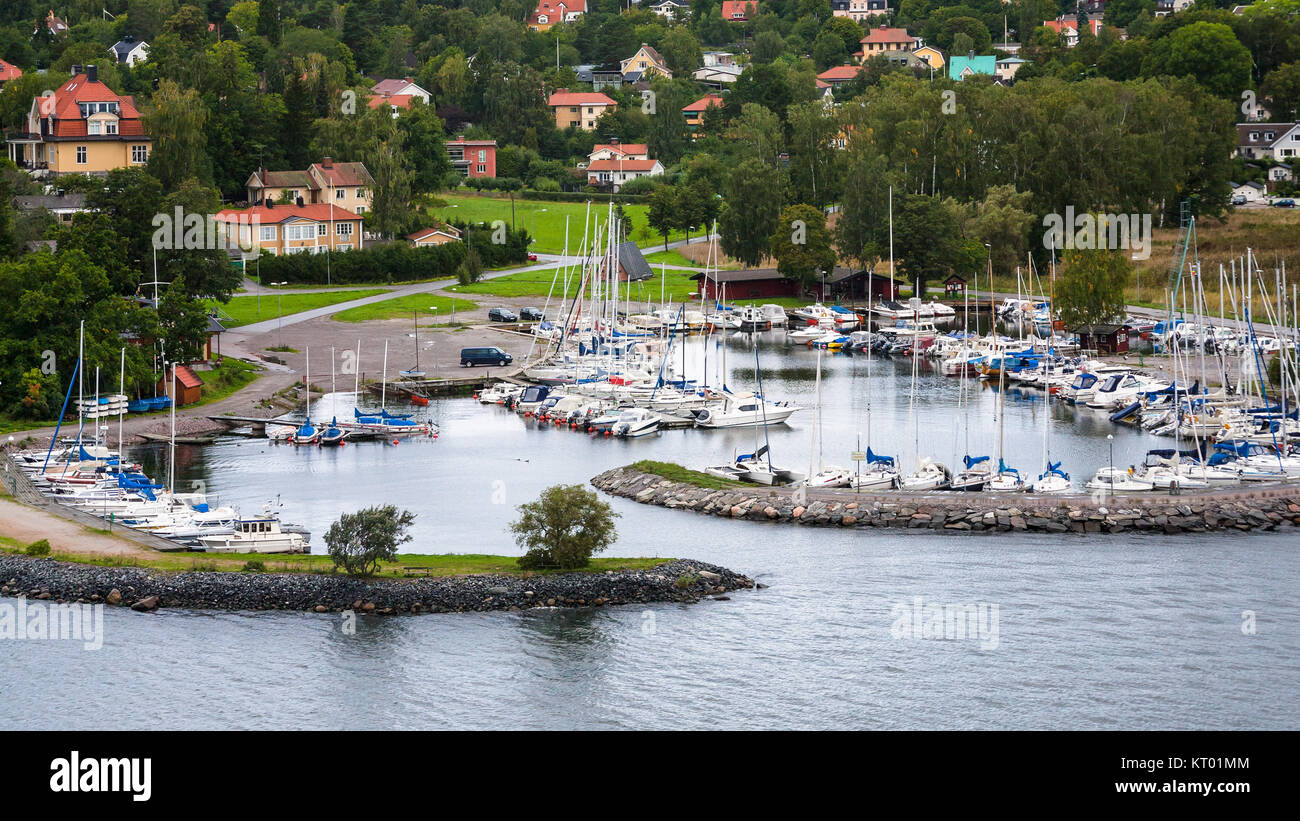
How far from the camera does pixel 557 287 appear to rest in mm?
92438

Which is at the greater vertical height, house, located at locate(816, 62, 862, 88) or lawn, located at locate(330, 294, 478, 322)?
house, located at locate(816, 62, 862, 88)

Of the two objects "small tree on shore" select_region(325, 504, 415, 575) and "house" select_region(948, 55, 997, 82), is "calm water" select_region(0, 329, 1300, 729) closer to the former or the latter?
"small tree on shore" select_region(325, 504, 415, 575)

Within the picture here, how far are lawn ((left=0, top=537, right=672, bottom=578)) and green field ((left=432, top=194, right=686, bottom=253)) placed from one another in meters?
65.9

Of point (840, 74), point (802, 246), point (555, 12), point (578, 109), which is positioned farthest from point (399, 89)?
point (802, 246)

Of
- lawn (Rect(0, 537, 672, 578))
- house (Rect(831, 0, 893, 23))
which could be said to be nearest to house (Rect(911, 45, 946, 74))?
house (Rect(831, 0, 893, 23))

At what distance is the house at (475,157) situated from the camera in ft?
418

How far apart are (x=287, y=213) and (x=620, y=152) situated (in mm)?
41892

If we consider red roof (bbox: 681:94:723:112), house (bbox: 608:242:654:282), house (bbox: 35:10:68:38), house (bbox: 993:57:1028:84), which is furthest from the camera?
house (bbox: 993:57:1028:84)

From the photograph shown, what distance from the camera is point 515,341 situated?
7719 cm

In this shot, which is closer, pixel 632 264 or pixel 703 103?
pixel 632 264

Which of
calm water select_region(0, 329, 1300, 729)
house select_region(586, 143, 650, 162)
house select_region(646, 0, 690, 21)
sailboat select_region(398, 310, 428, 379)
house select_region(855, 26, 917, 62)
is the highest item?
house select_region(646, 0, 690, 21)

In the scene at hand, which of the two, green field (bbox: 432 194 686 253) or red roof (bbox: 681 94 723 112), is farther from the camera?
red roof (bbox: 681 94 723 112)

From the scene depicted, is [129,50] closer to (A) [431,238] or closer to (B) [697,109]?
(A) [431,238]

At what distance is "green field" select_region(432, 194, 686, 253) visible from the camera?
10969 cm
